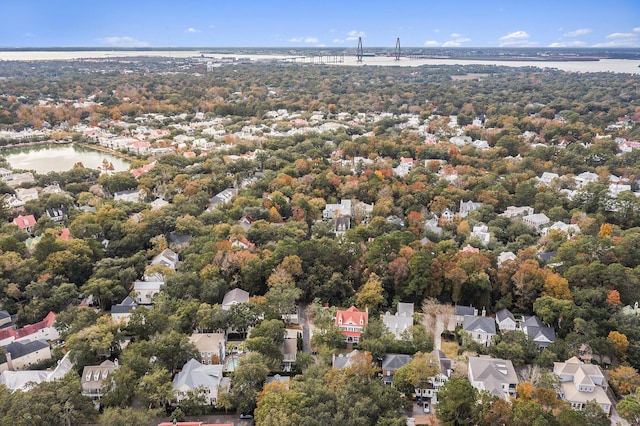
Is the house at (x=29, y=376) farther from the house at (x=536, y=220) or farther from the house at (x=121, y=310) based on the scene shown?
the house at (x=536, y=220)

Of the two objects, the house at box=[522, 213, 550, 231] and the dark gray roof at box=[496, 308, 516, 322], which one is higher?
the house at box=[522, 213, 550, 231]

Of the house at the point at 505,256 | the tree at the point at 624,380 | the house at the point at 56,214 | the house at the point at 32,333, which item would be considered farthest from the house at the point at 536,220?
the house at the point at 56,214

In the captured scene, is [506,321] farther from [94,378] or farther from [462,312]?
[94,378]

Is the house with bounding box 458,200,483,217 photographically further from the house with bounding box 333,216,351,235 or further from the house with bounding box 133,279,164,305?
the house with bounding box 133,279,164,305

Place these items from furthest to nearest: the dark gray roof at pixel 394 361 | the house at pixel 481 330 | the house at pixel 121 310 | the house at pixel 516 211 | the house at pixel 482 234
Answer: the house at pixel 516 211, the house at pixel 482 234, the house at pixel 121 310, the house at pixel 481 330, the dark gray roof at pixel 394 361

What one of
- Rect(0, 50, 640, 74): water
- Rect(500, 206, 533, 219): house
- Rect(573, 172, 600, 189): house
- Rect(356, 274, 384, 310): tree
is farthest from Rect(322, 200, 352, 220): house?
Rect(0, 50, 640, 74): water

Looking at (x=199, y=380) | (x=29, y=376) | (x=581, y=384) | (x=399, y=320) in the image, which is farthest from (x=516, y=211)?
(x=29, y=376)
